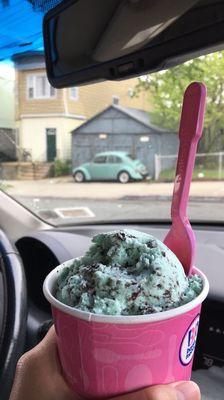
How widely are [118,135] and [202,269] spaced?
3.54 m

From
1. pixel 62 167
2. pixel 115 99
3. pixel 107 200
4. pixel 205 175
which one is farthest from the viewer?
pixel 62 167

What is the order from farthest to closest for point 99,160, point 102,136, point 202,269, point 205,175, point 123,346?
point 102,136, point 99,160, point 205,175, point 202,269, point 123,346

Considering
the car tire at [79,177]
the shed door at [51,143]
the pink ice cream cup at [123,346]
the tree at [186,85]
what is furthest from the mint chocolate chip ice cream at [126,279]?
the car tire at [79,177]

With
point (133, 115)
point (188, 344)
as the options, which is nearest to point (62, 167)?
point (133, 115)

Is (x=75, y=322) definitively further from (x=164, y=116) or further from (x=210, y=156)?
(x=164, y=116)

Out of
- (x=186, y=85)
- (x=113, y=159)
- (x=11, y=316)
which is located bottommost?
(x=11, y=316)

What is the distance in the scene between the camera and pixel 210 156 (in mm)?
3547

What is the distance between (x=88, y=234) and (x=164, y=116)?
1395mm

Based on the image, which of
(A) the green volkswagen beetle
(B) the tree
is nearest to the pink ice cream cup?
(B) the tree

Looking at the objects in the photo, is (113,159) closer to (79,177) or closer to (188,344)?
(79,177)

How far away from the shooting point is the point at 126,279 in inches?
32.0

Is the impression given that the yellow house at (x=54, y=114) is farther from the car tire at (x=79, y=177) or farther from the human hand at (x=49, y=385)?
the human hand at (x=49, y=385)

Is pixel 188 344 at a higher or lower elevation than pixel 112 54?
lower

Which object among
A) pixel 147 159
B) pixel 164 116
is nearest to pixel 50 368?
pixel 164 116
